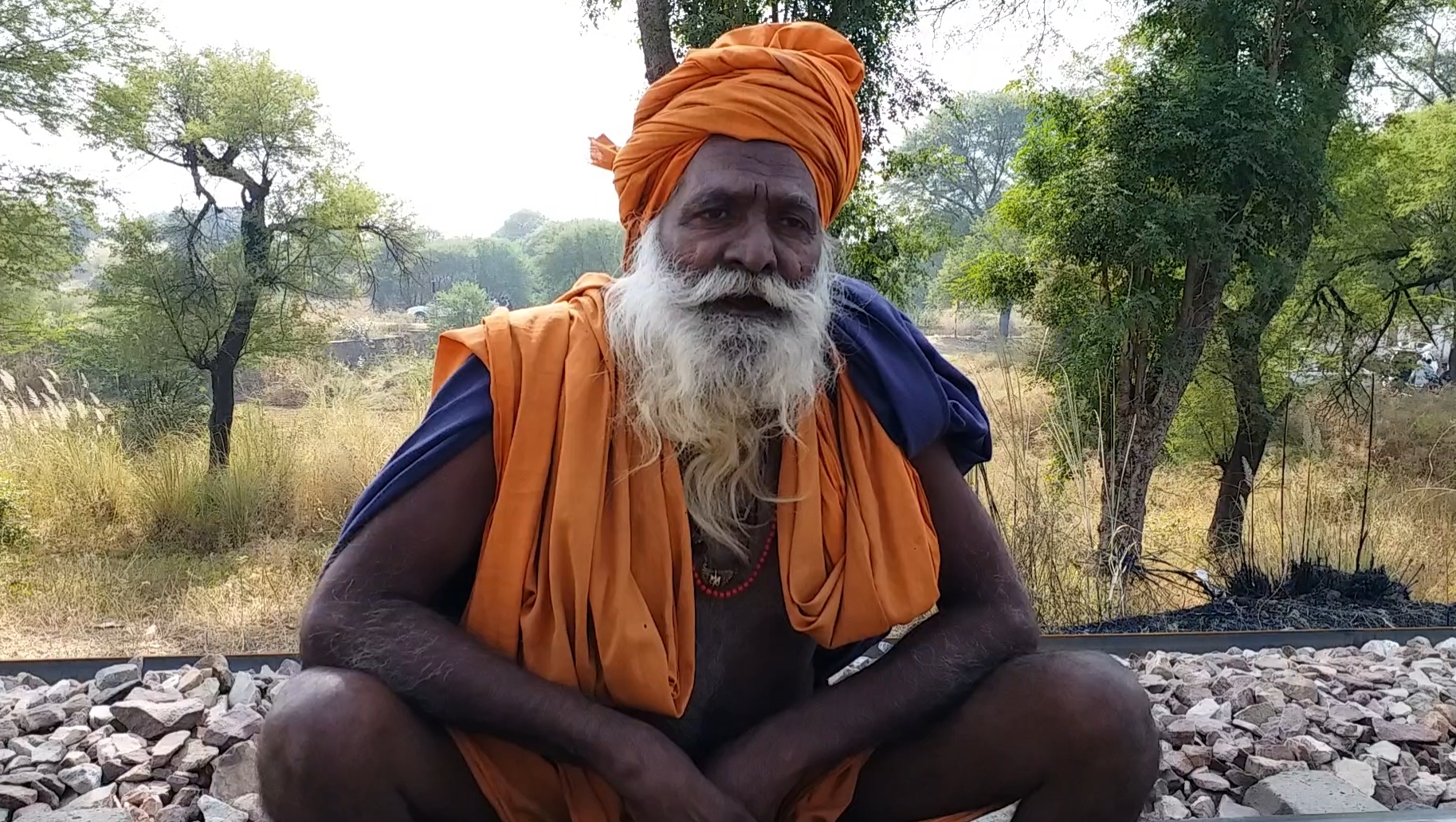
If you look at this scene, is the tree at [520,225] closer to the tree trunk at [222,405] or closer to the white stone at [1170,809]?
the tree trunk at [222,405]

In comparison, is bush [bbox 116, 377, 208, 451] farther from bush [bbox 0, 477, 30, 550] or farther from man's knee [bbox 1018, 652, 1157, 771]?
man's knee [bbox 1018, 652, 1157, 771]

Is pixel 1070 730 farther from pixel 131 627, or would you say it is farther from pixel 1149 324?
pixel 1149 324

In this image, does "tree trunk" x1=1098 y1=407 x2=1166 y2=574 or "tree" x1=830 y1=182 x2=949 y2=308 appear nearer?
"tree trunk" x1=1098 y1=407 x2=1166 y2=574

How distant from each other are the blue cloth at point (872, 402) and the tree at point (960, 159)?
456 centimetres

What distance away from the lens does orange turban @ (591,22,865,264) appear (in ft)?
5.91

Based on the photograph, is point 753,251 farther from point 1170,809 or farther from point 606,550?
point 1170,809

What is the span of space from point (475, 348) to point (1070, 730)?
1163mm

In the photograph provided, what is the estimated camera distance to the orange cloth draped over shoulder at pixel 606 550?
62.3 inches

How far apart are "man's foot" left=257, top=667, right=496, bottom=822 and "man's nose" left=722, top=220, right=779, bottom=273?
92 centimetres

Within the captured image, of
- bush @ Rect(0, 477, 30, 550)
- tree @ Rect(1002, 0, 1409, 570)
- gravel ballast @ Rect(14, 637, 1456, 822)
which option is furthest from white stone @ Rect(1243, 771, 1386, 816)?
bush @ Rect(0, 477, 30, 550)

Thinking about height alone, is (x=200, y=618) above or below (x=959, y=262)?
below

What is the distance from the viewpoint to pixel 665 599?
1632 millimetres

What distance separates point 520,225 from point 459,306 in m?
1.66

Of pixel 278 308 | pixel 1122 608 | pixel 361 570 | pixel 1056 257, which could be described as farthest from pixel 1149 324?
pixel 361 570
